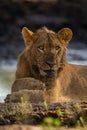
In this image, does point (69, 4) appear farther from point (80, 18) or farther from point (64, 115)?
point (64, 115)

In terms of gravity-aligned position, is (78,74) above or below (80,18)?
below

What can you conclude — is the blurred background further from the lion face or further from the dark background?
the lion face

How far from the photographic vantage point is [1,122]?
8203 mm

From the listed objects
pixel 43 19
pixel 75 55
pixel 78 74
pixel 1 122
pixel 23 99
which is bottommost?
pixel 1 122

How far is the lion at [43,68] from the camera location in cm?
978

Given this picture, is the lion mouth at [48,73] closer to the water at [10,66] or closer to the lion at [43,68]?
the lion at [43,68]

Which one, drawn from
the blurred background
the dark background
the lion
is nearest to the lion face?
the lion

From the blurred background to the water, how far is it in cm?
2

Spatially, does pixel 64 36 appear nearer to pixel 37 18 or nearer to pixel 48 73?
pixel 48 73

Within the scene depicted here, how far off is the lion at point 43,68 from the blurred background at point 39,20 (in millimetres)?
7944

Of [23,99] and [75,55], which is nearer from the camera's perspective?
[23,99]

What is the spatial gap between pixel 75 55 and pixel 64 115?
978 centimetres

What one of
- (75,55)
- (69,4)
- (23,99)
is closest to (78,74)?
(23,99)

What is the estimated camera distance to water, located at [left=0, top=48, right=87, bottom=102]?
1388 centimetres
